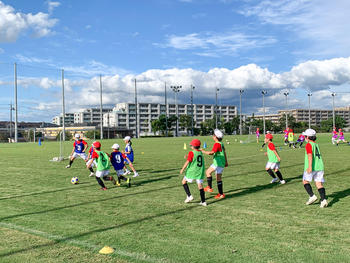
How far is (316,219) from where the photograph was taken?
6707mm

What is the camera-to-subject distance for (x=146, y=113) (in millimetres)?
170250

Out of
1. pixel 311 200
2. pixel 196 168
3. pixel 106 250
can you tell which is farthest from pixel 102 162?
pixel 311 200

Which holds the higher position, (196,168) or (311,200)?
(196,168)

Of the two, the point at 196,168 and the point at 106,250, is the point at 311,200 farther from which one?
the point at 106,250

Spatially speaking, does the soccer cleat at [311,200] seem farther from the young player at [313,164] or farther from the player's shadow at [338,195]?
the player's shadow at [338,195]

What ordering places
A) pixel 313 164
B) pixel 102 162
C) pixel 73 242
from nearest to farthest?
1. pixel 73 242
2. pixel 313 164
3. pixel 102 162

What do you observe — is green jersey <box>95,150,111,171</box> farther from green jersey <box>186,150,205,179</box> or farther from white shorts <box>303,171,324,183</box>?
white shorts <box>303,171,324,183</box>

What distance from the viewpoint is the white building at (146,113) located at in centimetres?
16312

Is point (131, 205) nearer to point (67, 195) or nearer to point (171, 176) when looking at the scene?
point (67, 195)

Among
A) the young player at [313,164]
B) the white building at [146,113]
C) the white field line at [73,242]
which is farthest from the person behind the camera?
the white building at [146,113]

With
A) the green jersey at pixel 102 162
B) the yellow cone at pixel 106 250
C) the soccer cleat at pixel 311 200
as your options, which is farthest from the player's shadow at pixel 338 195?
the green jersey at pixel 102 162

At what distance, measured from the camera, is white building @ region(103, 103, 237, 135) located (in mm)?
163125

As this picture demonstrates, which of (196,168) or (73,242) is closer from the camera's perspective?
(73,242)

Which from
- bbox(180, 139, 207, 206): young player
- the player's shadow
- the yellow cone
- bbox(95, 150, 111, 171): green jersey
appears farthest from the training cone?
the player's shadow
